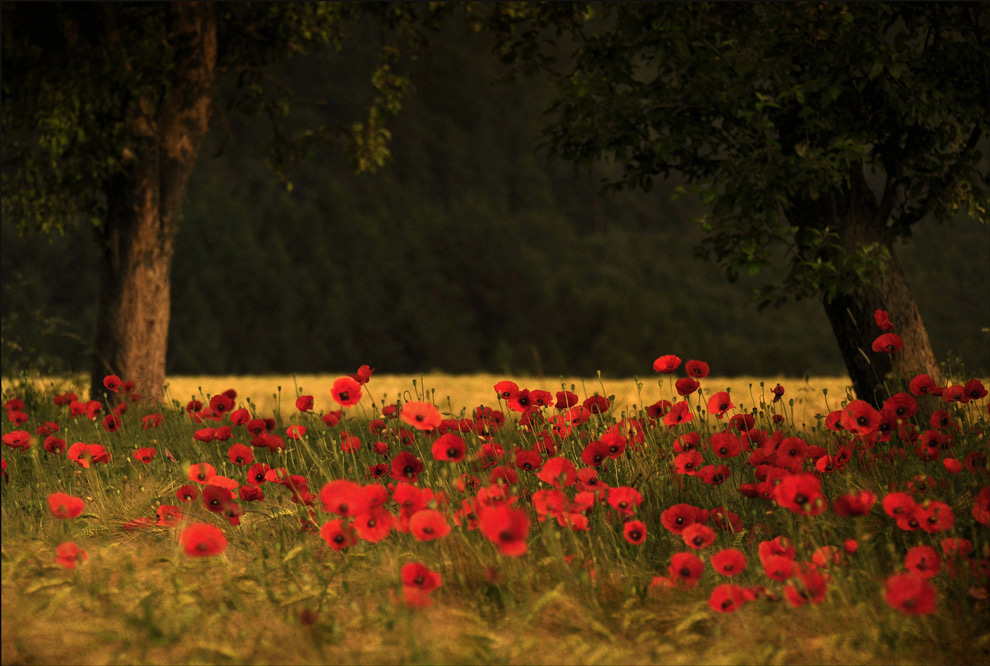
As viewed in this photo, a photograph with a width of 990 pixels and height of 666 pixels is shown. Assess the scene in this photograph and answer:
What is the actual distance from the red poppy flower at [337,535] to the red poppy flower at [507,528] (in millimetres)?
583

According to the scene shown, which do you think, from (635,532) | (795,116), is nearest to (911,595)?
(635,532)

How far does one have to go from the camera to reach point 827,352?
108ft

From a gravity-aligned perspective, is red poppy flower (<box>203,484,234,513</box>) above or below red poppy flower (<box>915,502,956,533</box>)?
above

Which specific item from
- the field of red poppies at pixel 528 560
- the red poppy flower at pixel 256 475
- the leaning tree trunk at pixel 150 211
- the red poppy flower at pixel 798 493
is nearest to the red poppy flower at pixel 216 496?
the field of red poppies at pixel 528 560

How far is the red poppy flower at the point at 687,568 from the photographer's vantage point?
9.03 feet

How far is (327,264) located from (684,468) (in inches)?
1064

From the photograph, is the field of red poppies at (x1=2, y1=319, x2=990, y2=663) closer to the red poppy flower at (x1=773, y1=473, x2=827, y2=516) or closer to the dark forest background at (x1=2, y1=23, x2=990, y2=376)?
the red poppy flower at (x1=773, y1=473, x2=827, y2=516)

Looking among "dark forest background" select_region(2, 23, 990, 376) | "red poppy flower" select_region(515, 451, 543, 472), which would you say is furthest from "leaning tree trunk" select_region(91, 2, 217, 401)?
"dark forest background" select_region(2, 23, 990, 376)

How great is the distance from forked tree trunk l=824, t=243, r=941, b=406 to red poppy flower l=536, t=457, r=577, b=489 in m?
4.03

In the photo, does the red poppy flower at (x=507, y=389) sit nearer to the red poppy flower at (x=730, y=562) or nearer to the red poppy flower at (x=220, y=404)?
the red poppy flower at (x=730, y=562)

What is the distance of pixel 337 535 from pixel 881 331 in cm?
510

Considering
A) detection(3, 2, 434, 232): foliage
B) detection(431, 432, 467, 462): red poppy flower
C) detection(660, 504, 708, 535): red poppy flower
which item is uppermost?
detection(3, 2, 434, 232): foliage

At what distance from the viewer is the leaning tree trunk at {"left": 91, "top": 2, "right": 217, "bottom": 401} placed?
27.3ft

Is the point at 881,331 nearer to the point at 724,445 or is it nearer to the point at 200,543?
the point at 724,445
